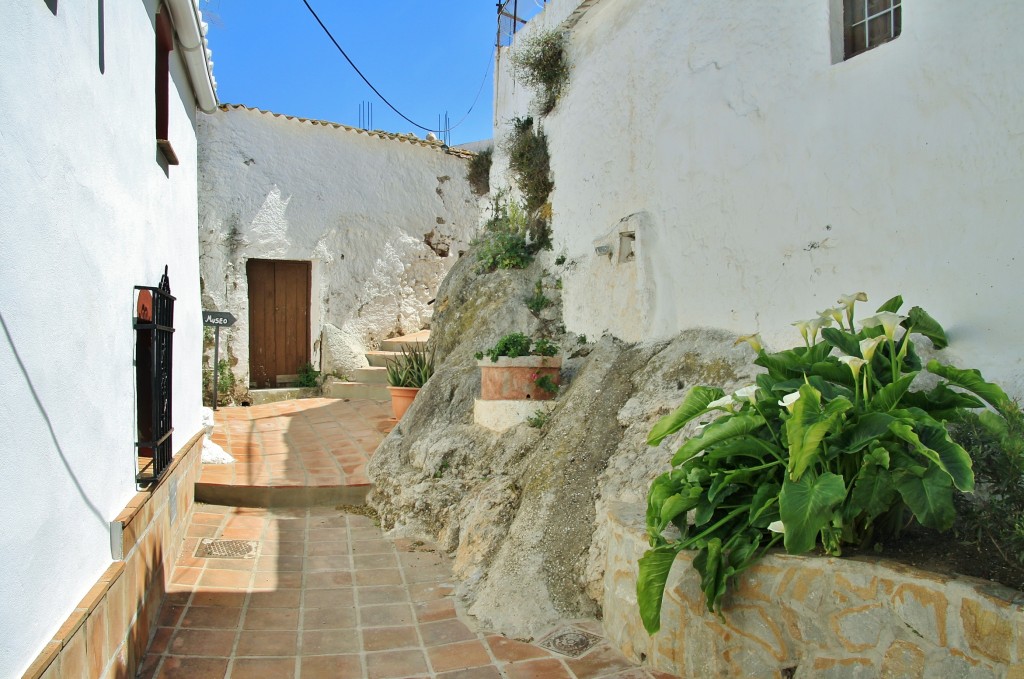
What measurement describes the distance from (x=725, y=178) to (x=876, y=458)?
8.17 ft

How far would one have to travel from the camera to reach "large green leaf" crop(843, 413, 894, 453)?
242 cm

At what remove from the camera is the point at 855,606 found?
2404 mm

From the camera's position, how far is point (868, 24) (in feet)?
12.0

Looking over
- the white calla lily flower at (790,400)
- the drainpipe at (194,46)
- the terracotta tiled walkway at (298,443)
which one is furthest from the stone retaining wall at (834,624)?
the drainpipe at (194,46)

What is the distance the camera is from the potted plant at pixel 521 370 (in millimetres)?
5395

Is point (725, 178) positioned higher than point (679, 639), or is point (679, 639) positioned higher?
point (725, 178)

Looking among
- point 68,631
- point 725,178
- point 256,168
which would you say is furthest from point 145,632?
point 256,168

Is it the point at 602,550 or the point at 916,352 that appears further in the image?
the point at 602,550

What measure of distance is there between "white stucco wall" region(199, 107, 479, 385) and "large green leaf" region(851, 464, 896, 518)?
29.2 ft

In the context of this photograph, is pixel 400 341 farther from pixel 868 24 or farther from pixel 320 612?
pixel 868 24

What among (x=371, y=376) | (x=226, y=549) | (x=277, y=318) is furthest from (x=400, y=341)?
(x=226, y=549)

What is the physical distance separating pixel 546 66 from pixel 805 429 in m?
5.28

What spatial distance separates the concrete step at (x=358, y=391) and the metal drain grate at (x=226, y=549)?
5.19 metres

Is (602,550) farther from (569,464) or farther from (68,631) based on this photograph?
(68,631)
